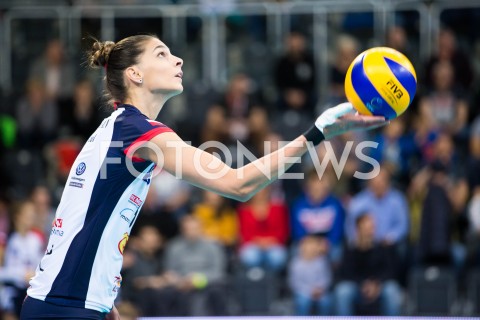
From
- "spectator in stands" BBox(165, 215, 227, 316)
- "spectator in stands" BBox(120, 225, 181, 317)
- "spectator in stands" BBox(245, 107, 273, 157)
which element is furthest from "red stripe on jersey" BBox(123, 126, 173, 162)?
"spectator in stands" BBox(245, 107, 273, 157)

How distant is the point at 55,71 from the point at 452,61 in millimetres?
5927

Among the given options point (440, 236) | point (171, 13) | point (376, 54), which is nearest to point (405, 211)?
point (440, 236)

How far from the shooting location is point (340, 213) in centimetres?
1080

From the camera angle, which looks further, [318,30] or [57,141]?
[318,30]

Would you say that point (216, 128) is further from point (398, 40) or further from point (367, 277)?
point (367, 277)

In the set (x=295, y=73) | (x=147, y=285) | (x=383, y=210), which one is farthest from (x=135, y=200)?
(x=295, y=73)

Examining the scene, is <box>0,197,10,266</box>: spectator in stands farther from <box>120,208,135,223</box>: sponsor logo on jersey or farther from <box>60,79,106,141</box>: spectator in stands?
<box>120,208,135,223</box>: sponsor logo on jersey

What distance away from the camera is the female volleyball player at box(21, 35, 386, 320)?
164 inches

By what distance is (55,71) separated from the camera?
530 inches

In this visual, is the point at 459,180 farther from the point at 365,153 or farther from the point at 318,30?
the point at 318,30

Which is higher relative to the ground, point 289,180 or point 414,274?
point 289,180

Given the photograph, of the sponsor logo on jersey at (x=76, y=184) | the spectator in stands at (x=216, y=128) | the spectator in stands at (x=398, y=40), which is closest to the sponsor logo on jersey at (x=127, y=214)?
the sponsor logo on jersey at (x=76, y=184)

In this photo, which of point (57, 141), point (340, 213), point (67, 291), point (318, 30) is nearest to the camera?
point (67, 291)

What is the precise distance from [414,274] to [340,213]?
1183 millimetres
